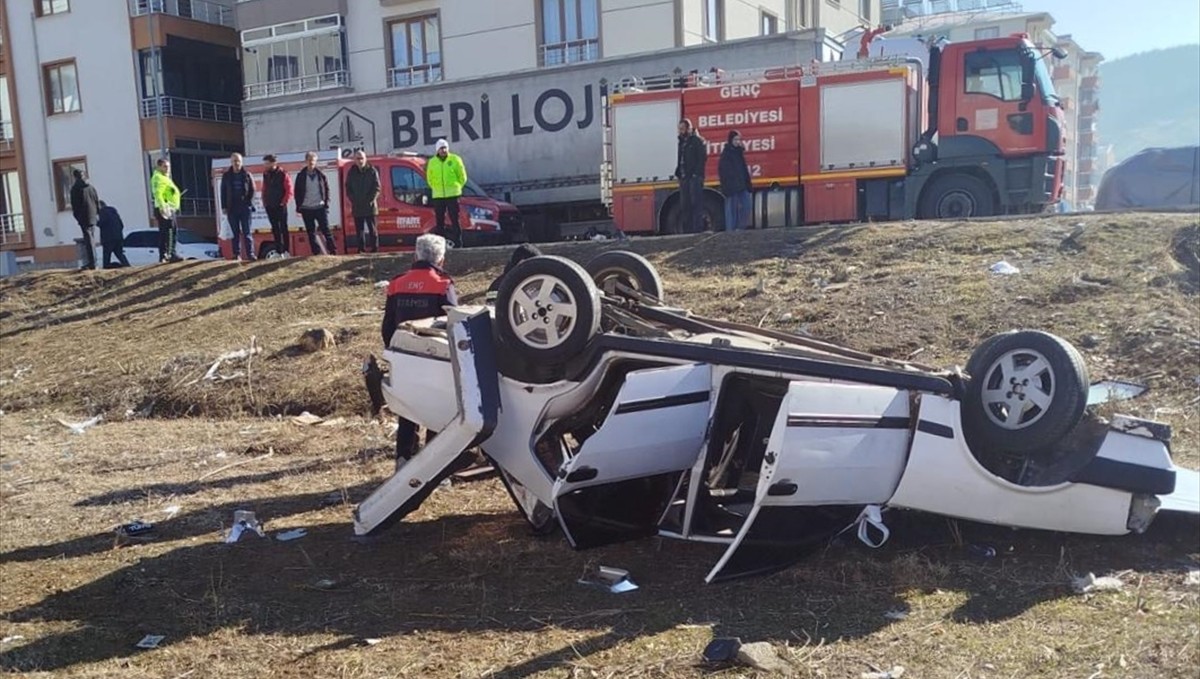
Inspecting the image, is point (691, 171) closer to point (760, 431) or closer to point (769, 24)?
point (760, 431)

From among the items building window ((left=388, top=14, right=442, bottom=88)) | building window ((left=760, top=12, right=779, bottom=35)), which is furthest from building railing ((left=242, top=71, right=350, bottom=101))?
building window ((left=760, top=12, right=779, bottom=35))

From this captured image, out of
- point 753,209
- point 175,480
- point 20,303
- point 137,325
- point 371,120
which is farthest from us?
point 371,120

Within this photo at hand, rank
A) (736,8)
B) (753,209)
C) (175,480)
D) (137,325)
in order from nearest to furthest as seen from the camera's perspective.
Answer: (175,480), (137,325), (753,209), (736,8)

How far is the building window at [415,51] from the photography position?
28156 mm

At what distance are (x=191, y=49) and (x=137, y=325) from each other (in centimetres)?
2458

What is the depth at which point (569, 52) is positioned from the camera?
26297 millimetres

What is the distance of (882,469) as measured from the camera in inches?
161

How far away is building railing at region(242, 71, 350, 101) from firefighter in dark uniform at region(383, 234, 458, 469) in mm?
24946

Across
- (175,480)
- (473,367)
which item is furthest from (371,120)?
(473,367)

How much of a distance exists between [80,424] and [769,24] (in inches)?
967

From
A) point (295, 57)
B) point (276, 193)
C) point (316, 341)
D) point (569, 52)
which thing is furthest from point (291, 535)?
point (295, 57)

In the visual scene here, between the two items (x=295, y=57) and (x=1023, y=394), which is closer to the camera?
A: (x=1023, y=394)

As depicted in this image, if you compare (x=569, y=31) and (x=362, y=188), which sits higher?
(x=569, y=31)

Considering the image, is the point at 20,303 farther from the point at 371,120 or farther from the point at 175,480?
the point at 371,120
